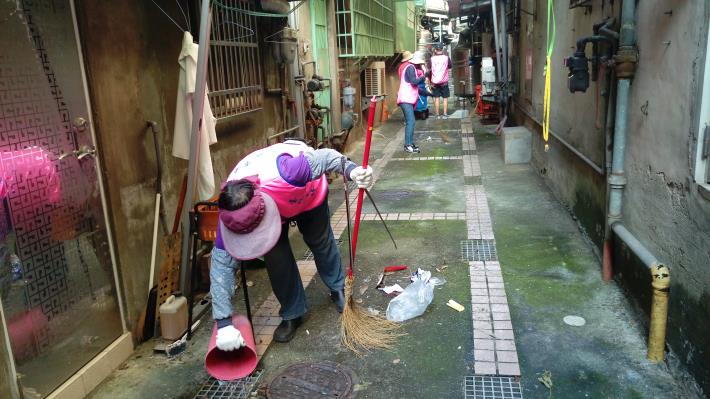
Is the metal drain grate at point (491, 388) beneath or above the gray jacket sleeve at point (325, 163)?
beneath

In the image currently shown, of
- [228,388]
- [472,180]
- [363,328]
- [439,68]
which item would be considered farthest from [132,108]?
[439,68]

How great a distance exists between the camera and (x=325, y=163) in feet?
13.4

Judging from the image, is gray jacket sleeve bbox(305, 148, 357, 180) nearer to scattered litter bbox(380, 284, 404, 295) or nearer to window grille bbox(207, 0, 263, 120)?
scattered litter bbox(380, 284, 404, 295)

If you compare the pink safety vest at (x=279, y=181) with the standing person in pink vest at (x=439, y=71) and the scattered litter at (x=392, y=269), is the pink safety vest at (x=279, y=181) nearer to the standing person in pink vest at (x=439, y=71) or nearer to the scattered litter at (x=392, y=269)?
the scattered litter at (x=392, y=269)

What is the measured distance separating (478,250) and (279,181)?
2.97 m

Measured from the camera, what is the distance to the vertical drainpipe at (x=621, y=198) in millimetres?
3586

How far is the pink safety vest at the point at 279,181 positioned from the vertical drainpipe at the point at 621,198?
243 centimetres

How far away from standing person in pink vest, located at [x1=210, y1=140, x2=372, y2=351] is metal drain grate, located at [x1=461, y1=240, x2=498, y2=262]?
1663mm

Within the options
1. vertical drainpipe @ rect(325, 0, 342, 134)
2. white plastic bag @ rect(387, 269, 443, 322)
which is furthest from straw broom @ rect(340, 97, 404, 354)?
vertical drainpipe @ rect(325, 0, 342, 134)

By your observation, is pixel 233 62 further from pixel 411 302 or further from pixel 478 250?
pixel 411 302

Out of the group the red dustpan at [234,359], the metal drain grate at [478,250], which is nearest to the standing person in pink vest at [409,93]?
the metal drain grate at [478,250]

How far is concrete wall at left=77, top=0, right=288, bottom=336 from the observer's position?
3.97 metres

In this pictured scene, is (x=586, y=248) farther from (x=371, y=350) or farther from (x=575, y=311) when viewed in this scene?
(x=371, y=350)

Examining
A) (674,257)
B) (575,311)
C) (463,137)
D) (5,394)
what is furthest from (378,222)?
(463,137)
